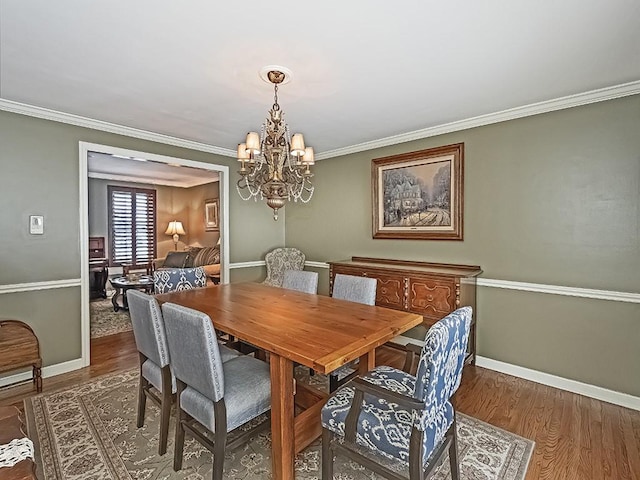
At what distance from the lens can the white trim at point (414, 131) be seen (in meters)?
2.62

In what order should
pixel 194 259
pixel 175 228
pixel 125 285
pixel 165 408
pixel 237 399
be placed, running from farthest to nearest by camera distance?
pixel 175 228, pixel 194 259, pixel 125 285, pixel 165 408, pixel 237 399

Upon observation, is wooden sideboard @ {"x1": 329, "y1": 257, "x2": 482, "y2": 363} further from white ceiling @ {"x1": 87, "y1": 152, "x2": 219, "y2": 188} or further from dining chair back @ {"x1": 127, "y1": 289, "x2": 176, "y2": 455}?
white ceiling @ {"x1": 87, "y1": 152, "x2": 219, "y2": 188}

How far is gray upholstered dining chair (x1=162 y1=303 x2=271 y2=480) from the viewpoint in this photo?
1637mm

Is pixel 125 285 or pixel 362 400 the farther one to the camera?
pixel 125 285

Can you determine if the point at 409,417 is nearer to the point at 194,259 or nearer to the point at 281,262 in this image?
the point at 281,262

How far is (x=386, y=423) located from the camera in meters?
1.51

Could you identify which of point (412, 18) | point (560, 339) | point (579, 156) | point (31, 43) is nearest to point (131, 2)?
point (31, 43)

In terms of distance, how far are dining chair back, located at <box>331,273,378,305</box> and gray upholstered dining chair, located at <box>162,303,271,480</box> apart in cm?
108

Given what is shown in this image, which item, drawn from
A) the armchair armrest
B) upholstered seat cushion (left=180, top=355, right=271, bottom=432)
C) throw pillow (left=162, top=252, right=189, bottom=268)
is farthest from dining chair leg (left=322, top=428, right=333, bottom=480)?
throw pillow (left=162, top=252, right=189, bottom=268)

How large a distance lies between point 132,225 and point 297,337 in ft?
22.7

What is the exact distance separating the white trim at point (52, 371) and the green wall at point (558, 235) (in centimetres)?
385

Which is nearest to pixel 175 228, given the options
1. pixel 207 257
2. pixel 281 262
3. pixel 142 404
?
pixel 207 257

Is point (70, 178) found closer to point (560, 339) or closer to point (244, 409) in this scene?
point (244, 409)

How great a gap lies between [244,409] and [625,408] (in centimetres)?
293
